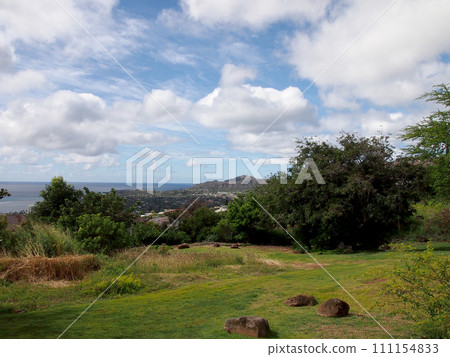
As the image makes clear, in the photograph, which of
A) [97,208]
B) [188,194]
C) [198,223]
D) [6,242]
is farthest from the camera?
[198,223]

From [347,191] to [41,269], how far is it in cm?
1210

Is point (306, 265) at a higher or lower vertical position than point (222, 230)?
lower

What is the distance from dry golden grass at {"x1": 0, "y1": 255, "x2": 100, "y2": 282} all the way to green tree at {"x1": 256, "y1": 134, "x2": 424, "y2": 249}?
9.43 meters

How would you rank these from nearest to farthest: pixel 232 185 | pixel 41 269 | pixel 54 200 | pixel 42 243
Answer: pixel 41 269, pixel 42 243, pixel 54 200, pixel 232 185

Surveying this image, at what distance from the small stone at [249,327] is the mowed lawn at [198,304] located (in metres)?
0.14

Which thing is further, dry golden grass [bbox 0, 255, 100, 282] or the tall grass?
the tall grass

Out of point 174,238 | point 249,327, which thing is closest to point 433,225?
point 174,238

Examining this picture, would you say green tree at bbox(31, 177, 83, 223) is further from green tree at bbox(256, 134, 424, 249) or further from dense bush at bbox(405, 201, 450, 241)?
dense bush at bbox(405, 201, 450, 241)

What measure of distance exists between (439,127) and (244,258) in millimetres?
14135

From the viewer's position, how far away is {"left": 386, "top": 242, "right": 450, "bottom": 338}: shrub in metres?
5.09

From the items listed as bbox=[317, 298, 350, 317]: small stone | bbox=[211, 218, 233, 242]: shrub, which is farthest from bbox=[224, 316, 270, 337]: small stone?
bbox=[211, 218, 233, 242]: shrub

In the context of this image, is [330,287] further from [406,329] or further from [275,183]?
[275,183]

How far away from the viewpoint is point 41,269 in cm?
1075

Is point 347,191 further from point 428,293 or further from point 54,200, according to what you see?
point 54,200
